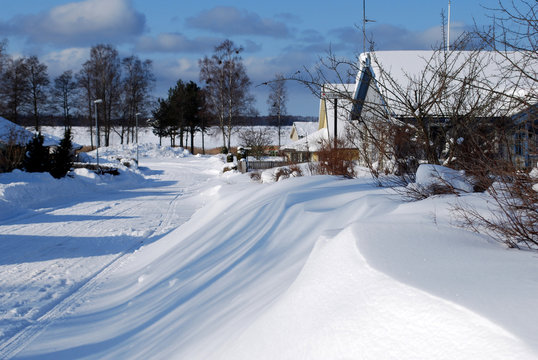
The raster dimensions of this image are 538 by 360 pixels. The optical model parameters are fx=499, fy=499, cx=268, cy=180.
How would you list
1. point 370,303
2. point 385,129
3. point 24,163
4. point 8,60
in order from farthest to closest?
point 8,60
point 24,163
point 385,129
point 370,303

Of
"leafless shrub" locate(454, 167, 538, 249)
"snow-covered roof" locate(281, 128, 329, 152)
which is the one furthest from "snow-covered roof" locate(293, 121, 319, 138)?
"leafless shrub" locate(454, 167, 538, 249)

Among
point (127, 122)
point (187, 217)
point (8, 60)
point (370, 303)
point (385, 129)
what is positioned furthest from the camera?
point (127, 122)

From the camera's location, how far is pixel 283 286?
14.1ft

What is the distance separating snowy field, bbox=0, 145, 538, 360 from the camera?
2.44 meters

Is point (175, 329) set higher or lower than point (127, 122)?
lower

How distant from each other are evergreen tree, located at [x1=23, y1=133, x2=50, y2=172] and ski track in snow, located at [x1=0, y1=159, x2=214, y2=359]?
9.02m

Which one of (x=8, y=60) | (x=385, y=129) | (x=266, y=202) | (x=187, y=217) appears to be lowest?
(x=187, y=217)

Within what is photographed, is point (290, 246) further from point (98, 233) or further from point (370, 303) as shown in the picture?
point (98, 233)

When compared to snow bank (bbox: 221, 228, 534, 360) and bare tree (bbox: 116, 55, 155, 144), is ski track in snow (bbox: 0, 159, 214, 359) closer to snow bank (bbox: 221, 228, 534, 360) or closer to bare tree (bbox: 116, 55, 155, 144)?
snow bank (bbox: 221, 228, 534, 360)

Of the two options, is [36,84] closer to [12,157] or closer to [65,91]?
[65,91]

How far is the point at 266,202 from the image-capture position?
324 inches

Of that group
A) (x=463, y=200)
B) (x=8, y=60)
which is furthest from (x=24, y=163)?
(x=8, y=60)

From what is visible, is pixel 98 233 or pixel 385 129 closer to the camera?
pixel 385 129

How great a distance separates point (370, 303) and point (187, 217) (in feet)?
37.5
